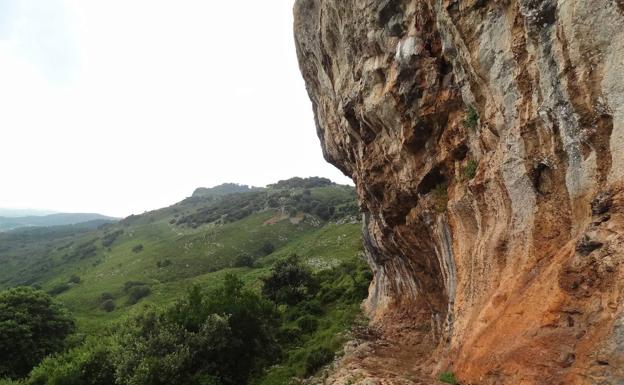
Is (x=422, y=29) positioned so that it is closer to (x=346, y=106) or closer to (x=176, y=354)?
Result: (x=346, y=106)

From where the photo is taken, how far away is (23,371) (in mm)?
42562

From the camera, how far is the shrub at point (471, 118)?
15.0 meters

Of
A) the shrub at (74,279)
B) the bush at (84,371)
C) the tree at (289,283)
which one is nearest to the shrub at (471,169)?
the bush at (84,371)

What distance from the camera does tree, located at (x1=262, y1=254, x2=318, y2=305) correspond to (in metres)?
49.6

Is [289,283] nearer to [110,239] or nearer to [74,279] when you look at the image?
[74,279]

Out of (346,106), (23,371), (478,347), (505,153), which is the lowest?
(23,371)

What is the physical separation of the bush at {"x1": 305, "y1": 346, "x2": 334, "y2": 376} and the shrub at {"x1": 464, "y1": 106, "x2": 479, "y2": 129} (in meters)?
16.4

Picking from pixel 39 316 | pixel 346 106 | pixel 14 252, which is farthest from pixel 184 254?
pixel 14 252

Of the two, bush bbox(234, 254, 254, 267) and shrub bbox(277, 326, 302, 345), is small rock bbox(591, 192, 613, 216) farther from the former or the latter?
bush bbox(234, 254, 254, 267)

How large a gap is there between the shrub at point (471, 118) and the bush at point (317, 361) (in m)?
16.4

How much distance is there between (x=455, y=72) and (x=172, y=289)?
69859 millimetres

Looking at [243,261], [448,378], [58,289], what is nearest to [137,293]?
[243,261]

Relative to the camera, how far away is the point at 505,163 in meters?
13.0

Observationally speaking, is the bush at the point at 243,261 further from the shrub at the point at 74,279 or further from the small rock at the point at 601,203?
the small rock at the point at 601,203
